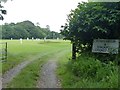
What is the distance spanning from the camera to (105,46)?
13883 mm

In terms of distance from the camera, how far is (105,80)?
10289 mm

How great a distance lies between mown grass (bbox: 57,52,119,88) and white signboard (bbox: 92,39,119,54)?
2.10ft

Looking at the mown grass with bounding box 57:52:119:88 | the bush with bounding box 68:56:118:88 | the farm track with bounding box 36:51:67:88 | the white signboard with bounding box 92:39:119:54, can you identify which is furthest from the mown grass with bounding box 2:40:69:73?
the white signboard with bounding box 92:39:119:54

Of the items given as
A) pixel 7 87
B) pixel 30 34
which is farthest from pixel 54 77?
pixel 30 34

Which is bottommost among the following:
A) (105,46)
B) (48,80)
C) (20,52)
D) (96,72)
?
(48,80)

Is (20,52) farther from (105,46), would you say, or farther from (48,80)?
(48,80)

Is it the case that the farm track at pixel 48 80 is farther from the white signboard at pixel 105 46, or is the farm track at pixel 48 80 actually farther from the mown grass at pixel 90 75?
the white signboard at pixel 105 46

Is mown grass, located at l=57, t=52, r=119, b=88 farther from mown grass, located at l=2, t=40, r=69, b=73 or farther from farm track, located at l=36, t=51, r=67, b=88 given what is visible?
mown grass, located at l=2, t=40, r=69, b=73

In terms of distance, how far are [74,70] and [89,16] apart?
2546mm

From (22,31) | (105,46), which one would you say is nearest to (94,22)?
(105,46)

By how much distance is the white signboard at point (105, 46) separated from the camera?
522 inches

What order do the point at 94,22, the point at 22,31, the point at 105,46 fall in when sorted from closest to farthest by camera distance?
the point at 94,22, the point at 105,46, the point at 22,31

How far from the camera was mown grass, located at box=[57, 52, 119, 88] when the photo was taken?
1010 cm

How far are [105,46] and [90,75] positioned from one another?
7.78ft
